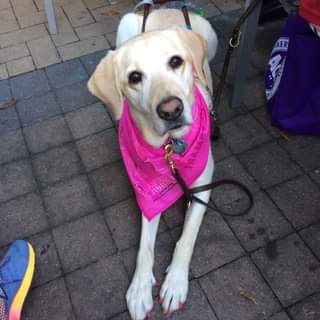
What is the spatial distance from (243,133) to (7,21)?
2897mm

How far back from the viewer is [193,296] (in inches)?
87.8

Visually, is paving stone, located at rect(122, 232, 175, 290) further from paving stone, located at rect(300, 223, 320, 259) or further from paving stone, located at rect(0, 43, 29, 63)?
paving stone, located at rect(0, 43, 29, 63)

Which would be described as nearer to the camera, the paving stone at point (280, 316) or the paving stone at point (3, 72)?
the paving stone at point (280, 316)

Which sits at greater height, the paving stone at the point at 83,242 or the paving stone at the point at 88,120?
the paving stone at the point at 88,120

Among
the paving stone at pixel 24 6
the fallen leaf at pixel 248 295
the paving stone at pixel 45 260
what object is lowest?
the paving stone at pixel 45 260

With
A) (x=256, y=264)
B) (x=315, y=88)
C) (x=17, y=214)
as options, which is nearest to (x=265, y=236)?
(x=256, y=264)

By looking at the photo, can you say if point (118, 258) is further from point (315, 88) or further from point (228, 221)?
point (315, 88)

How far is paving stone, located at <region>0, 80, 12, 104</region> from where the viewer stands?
3526 mm

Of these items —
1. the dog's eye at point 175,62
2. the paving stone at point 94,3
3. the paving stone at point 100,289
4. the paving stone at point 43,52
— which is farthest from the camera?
the paving stone at point 94,3

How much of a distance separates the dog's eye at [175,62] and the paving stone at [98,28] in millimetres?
2272

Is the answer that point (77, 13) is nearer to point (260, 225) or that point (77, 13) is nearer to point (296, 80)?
point (296, 80)

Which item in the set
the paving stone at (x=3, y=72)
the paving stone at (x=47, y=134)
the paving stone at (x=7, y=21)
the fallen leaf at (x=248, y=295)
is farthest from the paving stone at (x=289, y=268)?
the paving stone at (x=7, y=21)

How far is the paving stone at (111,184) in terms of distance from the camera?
108 inches

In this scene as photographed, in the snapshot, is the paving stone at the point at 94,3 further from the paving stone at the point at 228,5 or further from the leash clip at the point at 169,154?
the leash clip at the point at 169,154
